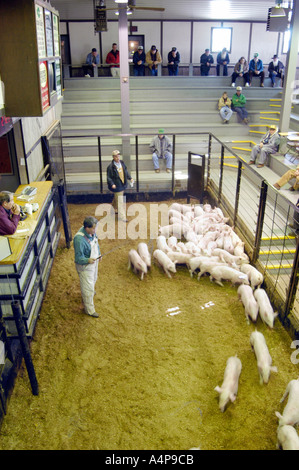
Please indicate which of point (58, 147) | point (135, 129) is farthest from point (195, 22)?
point (58, 147)

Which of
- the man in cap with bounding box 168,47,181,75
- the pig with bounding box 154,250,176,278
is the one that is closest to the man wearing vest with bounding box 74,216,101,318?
the pig with bounding box 154,250,176,278

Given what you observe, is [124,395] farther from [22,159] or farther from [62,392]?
[22,159]

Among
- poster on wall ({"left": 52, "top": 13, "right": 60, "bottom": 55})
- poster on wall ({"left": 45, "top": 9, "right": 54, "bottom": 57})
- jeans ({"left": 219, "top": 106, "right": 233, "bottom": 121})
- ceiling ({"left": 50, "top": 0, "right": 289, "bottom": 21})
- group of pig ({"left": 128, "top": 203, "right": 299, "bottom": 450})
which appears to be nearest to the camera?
group of pig ({"left": 128, "top": 203, "right": 299, "bottom": 450})

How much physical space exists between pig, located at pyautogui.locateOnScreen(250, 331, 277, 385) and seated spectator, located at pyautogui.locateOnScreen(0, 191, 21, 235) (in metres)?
3.81

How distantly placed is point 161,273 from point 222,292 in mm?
1315

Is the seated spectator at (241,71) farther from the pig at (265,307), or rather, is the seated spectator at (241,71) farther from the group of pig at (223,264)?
the pig at (265,307)

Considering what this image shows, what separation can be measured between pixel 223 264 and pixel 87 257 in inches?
106

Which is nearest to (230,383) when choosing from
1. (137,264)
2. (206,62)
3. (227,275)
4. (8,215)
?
(227,275)

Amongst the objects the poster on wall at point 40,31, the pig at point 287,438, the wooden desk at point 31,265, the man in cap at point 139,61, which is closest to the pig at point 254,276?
the pig at point 287,438

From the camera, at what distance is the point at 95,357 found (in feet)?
18.9

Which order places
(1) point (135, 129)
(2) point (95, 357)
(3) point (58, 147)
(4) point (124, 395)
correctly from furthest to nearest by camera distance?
1. (1) point (135, 129)
2. (3) point (58, 147)
3. (2) point (95, 357)
4. (4) point (124, 395)

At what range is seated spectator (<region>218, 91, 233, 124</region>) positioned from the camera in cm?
1541

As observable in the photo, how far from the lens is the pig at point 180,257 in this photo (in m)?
7.86

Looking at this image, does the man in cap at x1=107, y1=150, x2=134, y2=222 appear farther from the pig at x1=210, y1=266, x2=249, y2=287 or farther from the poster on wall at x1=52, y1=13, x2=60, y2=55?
the pig at x1=210, y1=266, x2=249, y2=287
